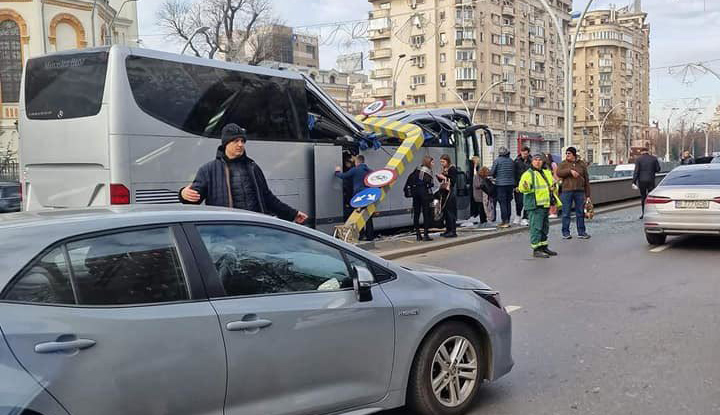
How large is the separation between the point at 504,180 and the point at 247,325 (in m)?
12.6

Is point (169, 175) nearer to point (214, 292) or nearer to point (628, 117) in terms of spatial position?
point (214, 292)

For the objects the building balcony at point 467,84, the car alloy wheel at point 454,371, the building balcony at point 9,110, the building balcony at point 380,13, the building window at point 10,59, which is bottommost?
the car alloy wheel at point 454,371

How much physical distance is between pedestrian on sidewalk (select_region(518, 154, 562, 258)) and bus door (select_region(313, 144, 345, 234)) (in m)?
3.57

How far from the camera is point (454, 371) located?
4.34m

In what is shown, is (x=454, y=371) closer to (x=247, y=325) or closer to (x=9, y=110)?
(x=247, y=325)

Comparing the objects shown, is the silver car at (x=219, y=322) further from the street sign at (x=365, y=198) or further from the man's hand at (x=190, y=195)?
the street sign at (x=365, y=198)

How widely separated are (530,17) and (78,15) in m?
63.4

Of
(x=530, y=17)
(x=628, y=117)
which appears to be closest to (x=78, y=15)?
(x=530, y=17)

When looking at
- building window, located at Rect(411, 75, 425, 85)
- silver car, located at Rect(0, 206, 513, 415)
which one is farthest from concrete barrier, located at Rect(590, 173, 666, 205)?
building window, located at Rect(411, 75, 425, 85)

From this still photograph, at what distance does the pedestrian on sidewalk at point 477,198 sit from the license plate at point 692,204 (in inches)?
207

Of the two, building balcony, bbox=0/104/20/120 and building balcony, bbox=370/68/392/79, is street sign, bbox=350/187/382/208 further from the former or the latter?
building balcony, bbox=370/68/392/79

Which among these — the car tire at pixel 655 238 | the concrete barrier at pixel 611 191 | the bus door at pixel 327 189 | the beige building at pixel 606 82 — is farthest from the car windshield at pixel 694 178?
the beige building at pixel 606 82

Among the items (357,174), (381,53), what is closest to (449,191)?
(357,174)

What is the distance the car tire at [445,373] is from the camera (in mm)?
4152
